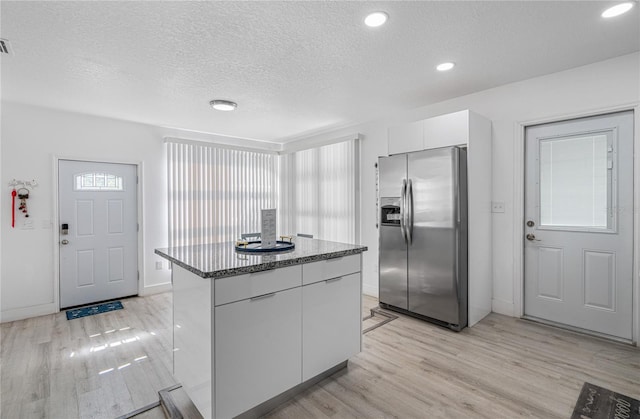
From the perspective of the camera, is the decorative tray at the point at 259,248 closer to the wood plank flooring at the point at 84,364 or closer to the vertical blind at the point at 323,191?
the wood plank flooring at the point at 84,364

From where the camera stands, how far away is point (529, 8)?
6.47 feet

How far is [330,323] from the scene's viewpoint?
225cm

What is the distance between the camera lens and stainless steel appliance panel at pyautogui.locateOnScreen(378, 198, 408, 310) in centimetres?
354

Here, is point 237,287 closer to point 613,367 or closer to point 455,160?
point 455,160

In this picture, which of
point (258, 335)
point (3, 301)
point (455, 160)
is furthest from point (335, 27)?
point (3, 301)

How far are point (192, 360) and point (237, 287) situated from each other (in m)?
0.58

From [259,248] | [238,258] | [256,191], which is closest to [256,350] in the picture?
[238,258]

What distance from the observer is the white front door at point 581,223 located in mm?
2729

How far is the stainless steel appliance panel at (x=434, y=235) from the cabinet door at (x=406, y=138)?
0.64ft

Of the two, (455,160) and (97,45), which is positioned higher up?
(97,45)

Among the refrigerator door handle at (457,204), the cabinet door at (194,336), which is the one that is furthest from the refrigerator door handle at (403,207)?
the cabinet door at (194,336)

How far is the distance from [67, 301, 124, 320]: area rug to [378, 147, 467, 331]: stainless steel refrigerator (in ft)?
11.4

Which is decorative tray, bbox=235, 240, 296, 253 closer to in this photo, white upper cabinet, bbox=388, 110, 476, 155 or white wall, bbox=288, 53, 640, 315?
white upper cabinet, bbox=388, 110, 476, 155

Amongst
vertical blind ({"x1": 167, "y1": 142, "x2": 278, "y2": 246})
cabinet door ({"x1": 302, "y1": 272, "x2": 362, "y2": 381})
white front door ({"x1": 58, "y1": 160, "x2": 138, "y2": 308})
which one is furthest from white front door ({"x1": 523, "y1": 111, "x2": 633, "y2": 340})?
white front door ({"x1": 58, "y1": 160, "x2": 138, "y2": 308})
